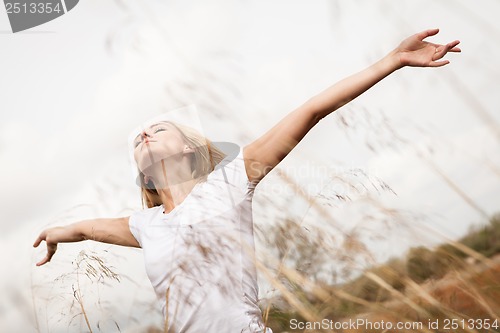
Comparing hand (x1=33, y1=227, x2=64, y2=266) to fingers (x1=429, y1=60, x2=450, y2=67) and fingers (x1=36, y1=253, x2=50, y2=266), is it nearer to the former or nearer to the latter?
fingers (x1=36, y1=253, x2=50, y2=266)

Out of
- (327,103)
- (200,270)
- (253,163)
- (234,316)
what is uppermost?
(327,103)

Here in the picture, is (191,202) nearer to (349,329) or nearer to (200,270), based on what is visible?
(200,270)

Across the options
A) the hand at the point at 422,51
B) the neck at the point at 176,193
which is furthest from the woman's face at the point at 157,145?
the hand at the point at 422,51

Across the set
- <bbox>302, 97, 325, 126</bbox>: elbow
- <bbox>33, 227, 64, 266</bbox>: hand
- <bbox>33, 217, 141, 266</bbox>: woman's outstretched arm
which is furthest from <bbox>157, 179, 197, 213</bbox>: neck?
<bbox>33, 227, 64, 266</bbox>: hand

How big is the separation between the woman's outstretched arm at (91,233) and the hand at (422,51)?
131 centimetres

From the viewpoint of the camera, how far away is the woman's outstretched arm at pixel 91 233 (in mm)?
2408

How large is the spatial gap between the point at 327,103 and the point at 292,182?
1.31 ft

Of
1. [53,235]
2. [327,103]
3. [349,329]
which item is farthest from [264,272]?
[53,235]

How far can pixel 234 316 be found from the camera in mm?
1775

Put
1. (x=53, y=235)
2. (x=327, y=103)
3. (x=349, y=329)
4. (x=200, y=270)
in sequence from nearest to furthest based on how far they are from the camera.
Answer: (x=349, y=329) → (x=200, y=270) → (x=327, y=103) → (x=53, y=235)

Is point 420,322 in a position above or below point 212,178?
below

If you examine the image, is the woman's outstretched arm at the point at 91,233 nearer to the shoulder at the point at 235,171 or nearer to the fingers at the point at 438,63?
the shoulder at the point at 235,171

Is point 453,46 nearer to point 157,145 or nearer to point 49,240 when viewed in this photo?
point 157,145

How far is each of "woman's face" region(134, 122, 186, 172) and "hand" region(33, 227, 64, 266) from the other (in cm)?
72
